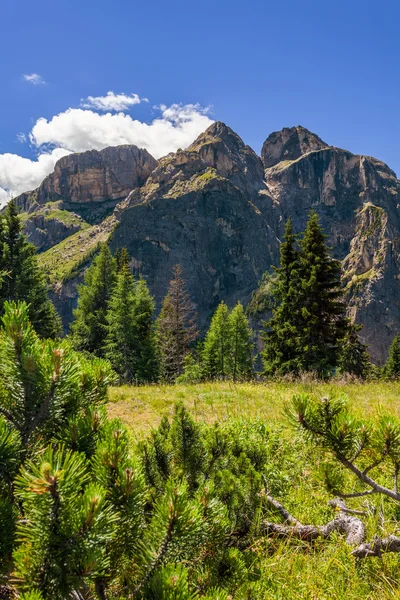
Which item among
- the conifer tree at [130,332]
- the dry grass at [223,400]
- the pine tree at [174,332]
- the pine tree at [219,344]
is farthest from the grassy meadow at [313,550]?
the pine tree at [219,344]

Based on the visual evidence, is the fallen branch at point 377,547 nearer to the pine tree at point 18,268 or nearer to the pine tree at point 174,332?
the pine tree at point 18,268

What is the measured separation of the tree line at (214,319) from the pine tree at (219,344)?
14 centimetres

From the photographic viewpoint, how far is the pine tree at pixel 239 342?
45500 millimetres

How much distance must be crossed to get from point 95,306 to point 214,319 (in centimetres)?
1678

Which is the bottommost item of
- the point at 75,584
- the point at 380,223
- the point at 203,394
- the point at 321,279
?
the point at 203,394

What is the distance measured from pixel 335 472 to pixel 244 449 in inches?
36.1

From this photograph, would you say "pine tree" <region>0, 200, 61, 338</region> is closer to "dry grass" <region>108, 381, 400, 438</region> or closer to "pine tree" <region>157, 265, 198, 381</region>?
"pine tree" <region>157, 265, 198, 381</region>

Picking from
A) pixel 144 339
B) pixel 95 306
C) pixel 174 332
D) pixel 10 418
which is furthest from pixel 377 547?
pixel 174 332

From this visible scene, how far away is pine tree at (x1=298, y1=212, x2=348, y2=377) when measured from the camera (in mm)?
20156

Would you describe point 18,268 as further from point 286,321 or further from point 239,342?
point 239,342

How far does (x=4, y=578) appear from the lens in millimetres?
1368

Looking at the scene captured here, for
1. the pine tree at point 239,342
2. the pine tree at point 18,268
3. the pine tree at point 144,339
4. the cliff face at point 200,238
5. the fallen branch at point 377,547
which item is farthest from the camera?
the cliff face at point 200,238

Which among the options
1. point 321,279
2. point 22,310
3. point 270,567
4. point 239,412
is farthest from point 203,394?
point 321,279

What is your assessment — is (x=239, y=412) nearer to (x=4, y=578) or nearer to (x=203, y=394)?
(x=203, y=394)
